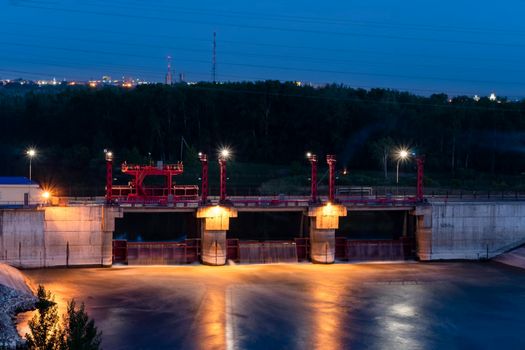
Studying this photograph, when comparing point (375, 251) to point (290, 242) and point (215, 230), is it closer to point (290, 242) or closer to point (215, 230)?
point (290, 242)

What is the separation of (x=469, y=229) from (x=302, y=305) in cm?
2128

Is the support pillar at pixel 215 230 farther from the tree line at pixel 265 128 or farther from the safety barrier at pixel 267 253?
the tree line at pixel 265 128

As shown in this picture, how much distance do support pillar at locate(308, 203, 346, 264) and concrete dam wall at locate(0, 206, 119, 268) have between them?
15.4 m

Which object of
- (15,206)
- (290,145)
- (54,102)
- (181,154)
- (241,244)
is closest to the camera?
(15,206)

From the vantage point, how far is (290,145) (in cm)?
12062

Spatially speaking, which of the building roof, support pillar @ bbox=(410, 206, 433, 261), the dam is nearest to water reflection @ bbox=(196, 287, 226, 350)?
the dam

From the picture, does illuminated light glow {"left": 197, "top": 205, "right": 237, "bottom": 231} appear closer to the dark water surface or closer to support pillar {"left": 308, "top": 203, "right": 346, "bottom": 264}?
the dark water surface

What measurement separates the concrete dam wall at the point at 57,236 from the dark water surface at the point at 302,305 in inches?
Answer: 55.2

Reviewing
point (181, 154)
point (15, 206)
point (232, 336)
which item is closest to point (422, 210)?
point (232, 336)

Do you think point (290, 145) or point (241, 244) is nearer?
point (241, 244)

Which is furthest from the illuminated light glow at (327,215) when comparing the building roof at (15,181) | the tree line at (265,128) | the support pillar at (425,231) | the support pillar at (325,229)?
the tree line at (265,128)

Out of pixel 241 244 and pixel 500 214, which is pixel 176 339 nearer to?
pixel 241 244

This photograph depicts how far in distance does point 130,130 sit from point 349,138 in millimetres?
36610

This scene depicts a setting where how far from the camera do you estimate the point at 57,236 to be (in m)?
51.9
